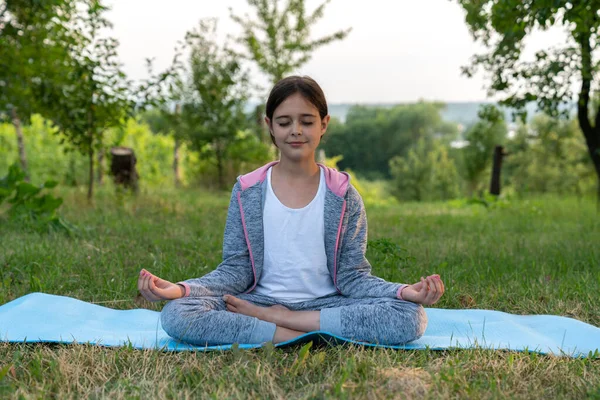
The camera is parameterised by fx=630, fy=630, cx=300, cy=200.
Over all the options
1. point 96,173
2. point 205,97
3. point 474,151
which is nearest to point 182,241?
point 205,97

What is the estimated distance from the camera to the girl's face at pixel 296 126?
8.73 ft

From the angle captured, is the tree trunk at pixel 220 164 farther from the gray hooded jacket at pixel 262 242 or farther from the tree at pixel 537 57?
the gray hooded jacket at pixel 262 242

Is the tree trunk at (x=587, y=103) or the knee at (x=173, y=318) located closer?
the knee at (x=173, y=318)

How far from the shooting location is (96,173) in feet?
51.6

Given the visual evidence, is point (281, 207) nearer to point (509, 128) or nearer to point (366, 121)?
point (509, 128)

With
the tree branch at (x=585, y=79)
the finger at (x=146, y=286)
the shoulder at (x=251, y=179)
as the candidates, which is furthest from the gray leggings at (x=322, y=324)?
the tree branch at (x=585, y=79)

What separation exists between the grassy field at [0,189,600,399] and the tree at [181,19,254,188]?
5.29 m

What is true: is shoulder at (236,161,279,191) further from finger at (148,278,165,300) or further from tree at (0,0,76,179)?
tree at (0,0,76,179)

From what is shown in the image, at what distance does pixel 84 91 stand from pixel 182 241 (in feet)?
9.48

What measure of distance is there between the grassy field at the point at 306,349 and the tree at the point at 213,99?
5.29m

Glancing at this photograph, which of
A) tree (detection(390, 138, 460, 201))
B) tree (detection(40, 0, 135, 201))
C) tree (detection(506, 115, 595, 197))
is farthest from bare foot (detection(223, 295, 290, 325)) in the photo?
tree (detection(390, 138, 460, 201))

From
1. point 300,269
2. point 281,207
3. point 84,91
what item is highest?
point 84,91

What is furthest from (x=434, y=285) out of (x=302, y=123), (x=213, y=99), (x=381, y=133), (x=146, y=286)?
(x=381, y=133)

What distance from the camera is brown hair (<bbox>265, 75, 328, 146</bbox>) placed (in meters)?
2.67
